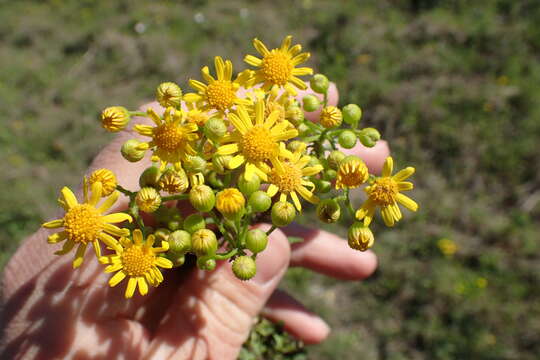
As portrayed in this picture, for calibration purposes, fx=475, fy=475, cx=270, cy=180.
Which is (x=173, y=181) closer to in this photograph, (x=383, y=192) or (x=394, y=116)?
(x=383, y=192)

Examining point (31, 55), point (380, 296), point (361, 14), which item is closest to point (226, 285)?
point (380, 296)

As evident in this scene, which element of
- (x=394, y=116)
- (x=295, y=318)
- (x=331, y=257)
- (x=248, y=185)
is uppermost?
(x=248, y=185)

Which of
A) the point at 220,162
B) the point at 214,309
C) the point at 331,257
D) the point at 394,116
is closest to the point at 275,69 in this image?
the point at 220,162

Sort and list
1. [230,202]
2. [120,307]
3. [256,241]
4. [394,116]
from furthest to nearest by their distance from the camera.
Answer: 1. [394,116]
2. [120,307]
3. [256,241]
4. [230,202]

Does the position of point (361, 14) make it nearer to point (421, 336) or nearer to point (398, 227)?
point (398, 227)

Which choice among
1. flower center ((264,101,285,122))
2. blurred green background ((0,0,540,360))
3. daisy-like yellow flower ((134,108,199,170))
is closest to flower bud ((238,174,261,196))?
daisy-like yellow flower ((134,108,199,170))

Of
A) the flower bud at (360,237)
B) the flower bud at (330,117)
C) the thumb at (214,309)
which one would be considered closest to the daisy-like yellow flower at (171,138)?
the flower bud at (330,117)
